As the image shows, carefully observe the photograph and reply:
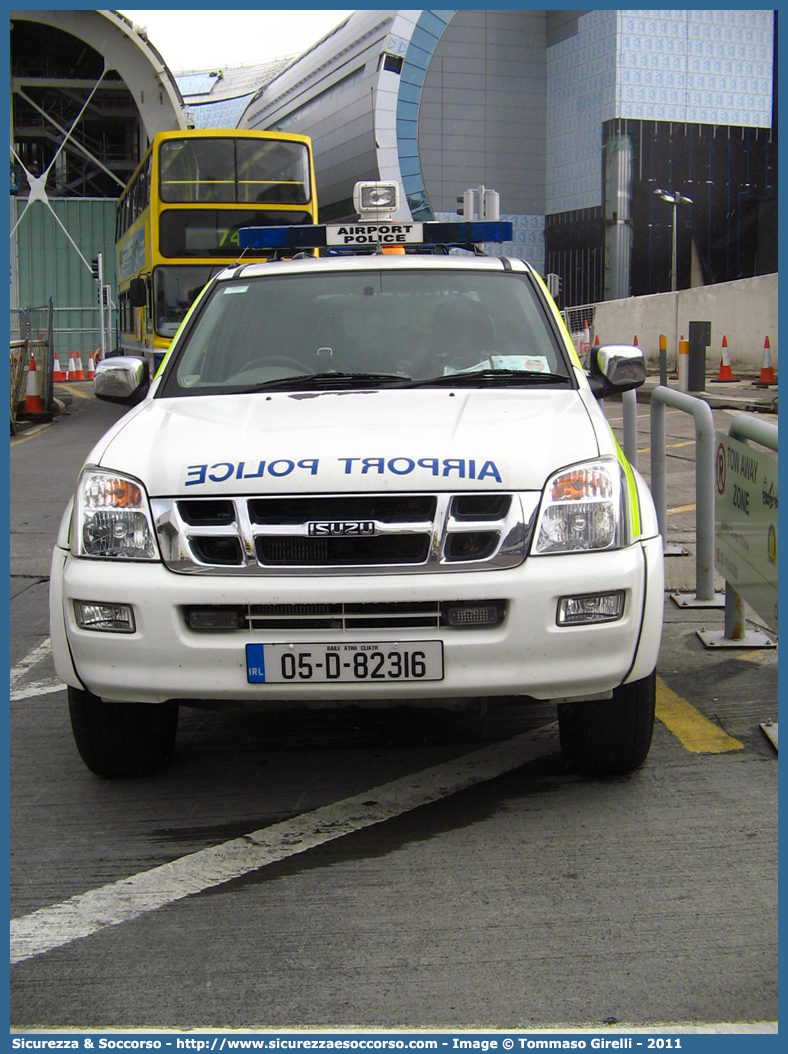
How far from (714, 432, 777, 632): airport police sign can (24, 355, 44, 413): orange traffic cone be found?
54.0ft

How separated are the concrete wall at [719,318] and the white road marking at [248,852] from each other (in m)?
20.2

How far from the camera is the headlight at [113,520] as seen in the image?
12.2 ft

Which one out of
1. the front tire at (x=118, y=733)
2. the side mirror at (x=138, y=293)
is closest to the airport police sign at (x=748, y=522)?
the front tire at (x=118, y=733)

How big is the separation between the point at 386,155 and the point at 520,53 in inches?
296

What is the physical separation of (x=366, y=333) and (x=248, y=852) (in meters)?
2.17

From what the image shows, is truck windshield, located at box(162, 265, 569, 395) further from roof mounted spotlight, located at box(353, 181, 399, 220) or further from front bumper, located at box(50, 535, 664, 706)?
roof mounted spotlight, located at box(353, 181, 399, 220)

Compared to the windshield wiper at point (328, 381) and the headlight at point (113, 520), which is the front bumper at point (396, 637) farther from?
the windshield wiper at point (328, 381)

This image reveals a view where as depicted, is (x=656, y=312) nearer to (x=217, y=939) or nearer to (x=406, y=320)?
(x=406, y=320)

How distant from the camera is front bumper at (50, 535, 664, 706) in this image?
354 cm

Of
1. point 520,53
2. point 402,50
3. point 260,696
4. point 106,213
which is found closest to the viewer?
point 260,696

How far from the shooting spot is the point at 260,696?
3.62m

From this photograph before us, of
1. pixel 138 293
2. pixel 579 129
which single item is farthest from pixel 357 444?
pixel 579 129

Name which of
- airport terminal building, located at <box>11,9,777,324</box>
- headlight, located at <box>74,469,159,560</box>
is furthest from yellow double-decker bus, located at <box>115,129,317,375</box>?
airport terminal building, located at <box>11,9,777,324</box>

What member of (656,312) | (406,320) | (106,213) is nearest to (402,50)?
(106,213)
